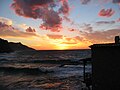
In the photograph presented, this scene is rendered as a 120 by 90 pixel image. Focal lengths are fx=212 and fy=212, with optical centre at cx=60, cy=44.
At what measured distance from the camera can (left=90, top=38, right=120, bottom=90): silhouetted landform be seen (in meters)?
17.6

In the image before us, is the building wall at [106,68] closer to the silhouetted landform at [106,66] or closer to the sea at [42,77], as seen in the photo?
the silhouetted landform at [106,66]

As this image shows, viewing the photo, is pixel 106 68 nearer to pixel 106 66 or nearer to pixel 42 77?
pixel 106 66

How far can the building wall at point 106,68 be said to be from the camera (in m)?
17.6

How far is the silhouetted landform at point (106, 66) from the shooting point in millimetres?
17641

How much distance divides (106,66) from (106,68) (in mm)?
175

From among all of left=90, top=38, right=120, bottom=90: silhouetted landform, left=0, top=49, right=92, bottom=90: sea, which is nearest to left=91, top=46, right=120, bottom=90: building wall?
left=90, top=38, right=120, bottom=90: silhouetted landform

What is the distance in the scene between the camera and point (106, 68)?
720 inches

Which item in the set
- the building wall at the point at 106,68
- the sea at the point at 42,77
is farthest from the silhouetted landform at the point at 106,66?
the sea at the point at 42,77

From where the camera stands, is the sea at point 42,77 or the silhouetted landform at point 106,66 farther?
the sea at point 42,77

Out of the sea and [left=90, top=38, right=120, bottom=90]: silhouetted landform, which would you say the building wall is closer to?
[left=90, top=38, right=120, bottom=90]: silhouetted landform

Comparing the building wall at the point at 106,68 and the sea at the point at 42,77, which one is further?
the sea at the point at 42,77

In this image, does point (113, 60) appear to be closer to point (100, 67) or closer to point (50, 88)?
point (100, 67)

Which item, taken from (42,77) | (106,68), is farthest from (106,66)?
(42,77)

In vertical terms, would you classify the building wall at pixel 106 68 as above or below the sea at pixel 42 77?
above
